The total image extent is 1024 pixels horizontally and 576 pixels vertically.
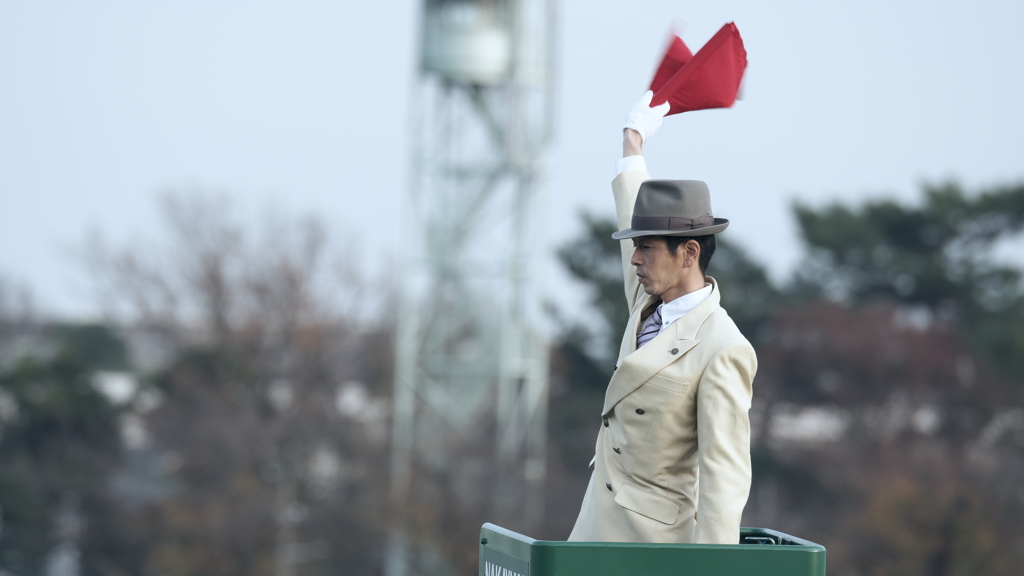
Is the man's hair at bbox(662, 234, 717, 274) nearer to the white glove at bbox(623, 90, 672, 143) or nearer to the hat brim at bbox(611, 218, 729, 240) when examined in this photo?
the hat brim at bbox(611, 218, 729, 240)

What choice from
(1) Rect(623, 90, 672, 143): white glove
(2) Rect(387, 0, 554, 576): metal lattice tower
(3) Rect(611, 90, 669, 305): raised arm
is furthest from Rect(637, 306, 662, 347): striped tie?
(2) Rect(387, 0, 554, 576): metal lattice tower

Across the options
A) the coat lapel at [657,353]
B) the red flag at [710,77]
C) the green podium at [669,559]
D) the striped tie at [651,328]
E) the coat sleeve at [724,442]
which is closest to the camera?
the green podium at [669,559]

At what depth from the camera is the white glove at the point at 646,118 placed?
455 cm

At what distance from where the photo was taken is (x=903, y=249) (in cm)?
3738

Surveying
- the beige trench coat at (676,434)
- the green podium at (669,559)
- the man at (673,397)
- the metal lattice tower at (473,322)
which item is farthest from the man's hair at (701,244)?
the metal lattice tower at (473,322)

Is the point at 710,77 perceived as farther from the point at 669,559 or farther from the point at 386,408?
the point at 386,408

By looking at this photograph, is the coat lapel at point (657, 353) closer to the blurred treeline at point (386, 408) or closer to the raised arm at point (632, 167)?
the raised arm at point (632, 167)

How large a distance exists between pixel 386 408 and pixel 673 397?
32176 millimetres

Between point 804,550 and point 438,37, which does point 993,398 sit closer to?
point 438,37

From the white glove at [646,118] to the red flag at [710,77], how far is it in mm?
23

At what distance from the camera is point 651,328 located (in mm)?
4242

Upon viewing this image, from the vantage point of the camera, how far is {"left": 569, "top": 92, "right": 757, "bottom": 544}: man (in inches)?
153

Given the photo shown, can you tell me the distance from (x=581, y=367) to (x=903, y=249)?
26.8 ft

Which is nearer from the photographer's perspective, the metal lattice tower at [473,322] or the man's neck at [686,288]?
the man's neck at [686,288]
